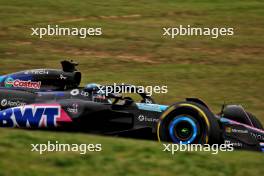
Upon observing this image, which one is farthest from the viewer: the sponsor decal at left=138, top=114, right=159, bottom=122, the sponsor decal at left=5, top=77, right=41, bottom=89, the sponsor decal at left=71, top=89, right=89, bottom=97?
the sponsor decal at left=5, top=77, right=41, bottom=89

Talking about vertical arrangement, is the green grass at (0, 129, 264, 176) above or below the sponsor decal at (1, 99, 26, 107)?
below

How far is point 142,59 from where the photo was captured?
20.3 metres

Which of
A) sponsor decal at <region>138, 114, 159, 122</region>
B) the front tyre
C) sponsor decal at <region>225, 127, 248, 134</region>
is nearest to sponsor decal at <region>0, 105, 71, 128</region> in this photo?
sponsor decal at <region>138, 114, 159, 122</region>

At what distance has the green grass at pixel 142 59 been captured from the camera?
264 inches

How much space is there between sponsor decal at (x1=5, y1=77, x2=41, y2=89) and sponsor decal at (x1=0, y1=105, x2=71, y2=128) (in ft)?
3.62

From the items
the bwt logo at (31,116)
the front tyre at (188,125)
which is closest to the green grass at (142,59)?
the front tyre at (188,125)

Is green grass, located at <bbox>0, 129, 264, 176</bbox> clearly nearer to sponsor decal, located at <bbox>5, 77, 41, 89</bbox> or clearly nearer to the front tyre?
the front tyre

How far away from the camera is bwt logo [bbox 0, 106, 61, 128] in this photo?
9398 millimetres

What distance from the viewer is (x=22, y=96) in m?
9.99

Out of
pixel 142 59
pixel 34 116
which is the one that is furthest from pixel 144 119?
pixel 142 59

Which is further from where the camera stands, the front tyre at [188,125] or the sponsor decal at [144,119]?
the sponsor decal at [144,119]

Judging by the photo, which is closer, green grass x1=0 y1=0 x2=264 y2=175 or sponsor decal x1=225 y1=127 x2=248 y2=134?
green grass x1=0 y1=0 x2=264 y2=175

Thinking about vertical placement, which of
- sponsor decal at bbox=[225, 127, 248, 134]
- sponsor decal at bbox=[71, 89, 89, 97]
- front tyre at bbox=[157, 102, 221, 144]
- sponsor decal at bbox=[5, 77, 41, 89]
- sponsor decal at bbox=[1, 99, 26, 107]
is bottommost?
sponsor decal at bbox=[225, 127, 248, 134]

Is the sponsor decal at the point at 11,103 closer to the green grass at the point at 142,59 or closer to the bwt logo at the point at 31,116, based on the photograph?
the bwt logo at the point at 31,116
